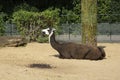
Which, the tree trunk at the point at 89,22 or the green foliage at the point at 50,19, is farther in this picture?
the green foliage at the point at 50,19

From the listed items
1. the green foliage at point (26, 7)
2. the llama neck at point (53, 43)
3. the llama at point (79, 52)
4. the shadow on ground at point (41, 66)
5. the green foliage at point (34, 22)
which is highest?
the green foliage at point (26, 7)

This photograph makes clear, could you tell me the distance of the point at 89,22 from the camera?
19.6m

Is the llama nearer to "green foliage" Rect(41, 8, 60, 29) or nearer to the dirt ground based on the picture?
the dirt ground

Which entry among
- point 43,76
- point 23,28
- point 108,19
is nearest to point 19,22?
point 23,28

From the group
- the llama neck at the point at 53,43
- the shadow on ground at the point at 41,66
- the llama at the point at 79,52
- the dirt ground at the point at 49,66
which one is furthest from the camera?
the llama neck at the point at 53,43

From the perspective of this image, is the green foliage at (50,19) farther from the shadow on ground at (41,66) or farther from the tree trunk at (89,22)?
the shadow on ground at (41,66)

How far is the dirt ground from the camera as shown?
1302 cm

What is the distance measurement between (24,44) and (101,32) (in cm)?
717

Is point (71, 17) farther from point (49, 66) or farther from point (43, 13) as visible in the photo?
point (49, 66)

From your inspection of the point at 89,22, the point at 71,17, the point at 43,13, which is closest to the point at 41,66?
the point at 89,22

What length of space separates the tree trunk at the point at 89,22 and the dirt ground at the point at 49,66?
0.99m

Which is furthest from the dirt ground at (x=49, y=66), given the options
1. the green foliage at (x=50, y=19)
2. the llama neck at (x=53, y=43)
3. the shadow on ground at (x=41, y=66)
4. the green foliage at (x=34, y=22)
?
the green foliage at (x=50, y=19)

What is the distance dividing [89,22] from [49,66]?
188 inches

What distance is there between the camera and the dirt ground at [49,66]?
13023mm
